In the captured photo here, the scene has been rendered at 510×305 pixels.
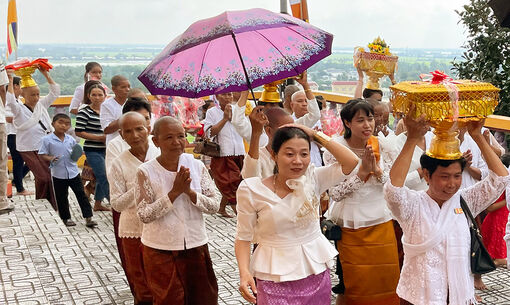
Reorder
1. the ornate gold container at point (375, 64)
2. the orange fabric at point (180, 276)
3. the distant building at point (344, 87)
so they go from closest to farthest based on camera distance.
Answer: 1. the orange fabric at point (180, 276)
2. the ornate gold container at point (375, 64)
3. the distant building at point (344, 87)

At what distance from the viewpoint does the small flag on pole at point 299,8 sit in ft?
28.9

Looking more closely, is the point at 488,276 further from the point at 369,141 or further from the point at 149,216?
the point at 149,216

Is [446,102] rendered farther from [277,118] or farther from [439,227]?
[277,118]

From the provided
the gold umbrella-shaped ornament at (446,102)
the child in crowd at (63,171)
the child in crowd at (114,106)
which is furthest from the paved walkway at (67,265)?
the gold umbrella-shaped ornament at (446,102)

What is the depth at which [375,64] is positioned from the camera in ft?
25.2

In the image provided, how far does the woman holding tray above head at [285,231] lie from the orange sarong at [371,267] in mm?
1166

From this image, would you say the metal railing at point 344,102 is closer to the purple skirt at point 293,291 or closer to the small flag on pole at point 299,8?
the small flag on pole at point 299,8

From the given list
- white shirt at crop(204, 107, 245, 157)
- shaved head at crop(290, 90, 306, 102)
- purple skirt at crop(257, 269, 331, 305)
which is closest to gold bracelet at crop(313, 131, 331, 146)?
purple skirt at crop(257, 269, 331, 305)

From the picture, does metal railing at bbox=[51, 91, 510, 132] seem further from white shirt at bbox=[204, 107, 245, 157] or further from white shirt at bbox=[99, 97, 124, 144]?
white shirt at bbox=[99, 97, 124, 144]

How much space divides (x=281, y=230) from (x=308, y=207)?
21 centimetres

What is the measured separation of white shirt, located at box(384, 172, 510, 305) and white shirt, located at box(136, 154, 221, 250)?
154 centimetres

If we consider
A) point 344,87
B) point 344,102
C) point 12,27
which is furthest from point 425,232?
point 344,87

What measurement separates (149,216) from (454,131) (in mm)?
2177

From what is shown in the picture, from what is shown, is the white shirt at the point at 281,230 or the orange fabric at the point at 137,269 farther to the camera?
the orange fabric at the point at 137,269
